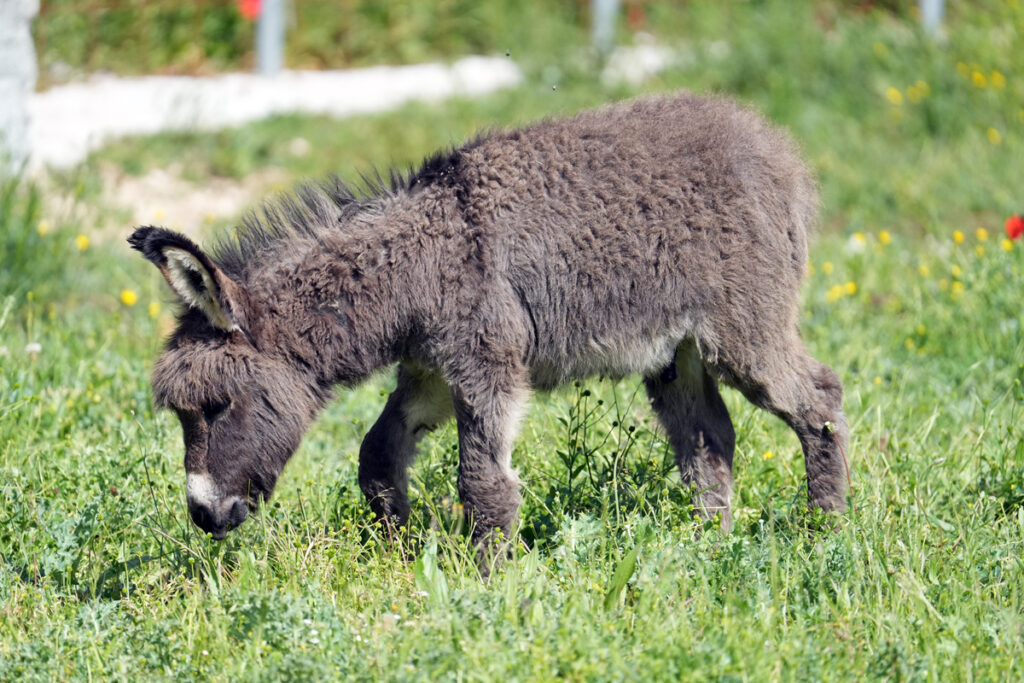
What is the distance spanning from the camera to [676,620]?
10.9ft

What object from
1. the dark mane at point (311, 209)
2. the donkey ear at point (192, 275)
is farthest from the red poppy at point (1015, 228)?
the donkey ear at point (192, 275)

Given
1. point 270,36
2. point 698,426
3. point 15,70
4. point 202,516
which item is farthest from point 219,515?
point 270,36

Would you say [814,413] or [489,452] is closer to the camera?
[489,452]

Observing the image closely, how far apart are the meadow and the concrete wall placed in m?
0.54

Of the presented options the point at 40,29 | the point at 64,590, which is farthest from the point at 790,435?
the point at 40,29

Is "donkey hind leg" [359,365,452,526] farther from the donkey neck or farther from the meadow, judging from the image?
the donkey neck

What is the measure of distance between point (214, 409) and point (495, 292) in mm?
1057

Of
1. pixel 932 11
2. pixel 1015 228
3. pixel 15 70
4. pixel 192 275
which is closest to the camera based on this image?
pixel 192 275

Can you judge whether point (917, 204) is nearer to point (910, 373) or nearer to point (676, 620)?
point (910, 373)

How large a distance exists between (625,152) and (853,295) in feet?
→ 10.3

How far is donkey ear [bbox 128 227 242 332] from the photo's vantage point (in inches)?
143

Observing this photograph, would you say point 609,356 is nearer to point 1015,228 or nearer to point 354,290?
point 354,290

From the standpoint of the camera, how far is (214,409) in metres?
3.97

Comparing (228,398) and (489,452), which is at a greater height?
(228,398)
